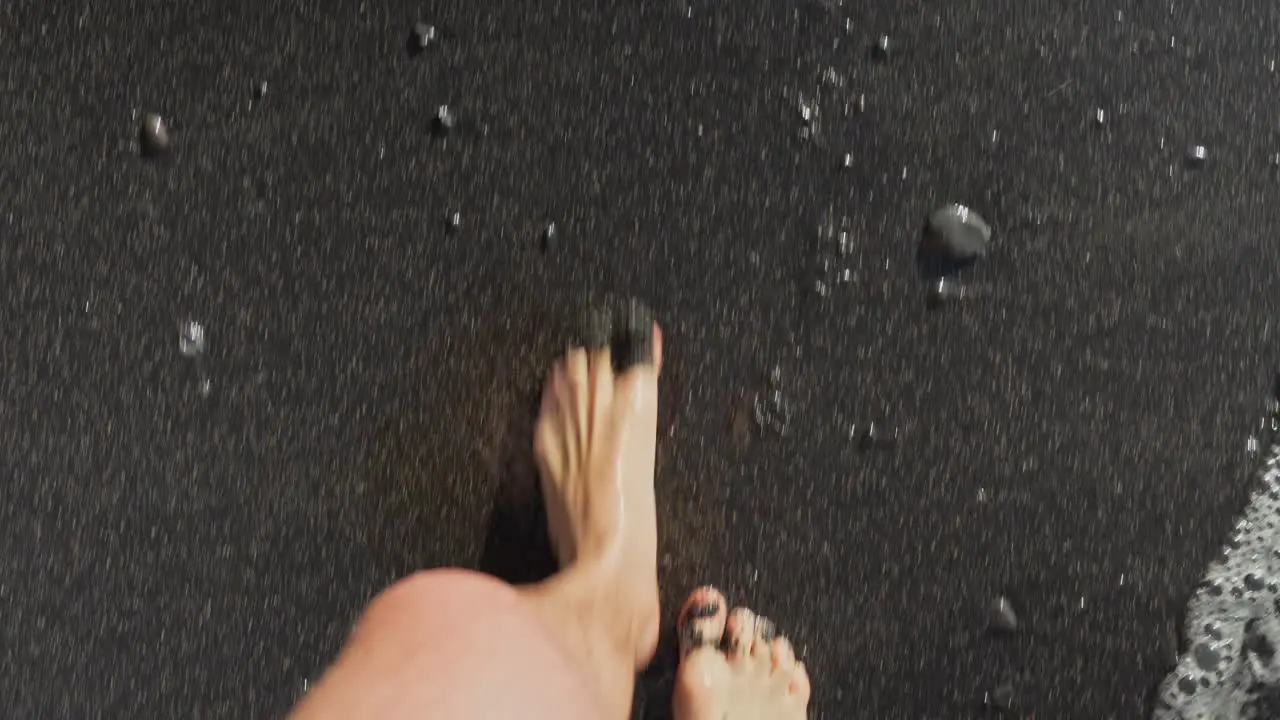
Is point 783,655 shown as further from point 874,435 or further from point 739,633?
point 874,435

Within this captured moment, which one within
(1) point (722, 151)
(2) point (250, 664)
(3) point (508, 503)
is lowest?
(2) point (250, 664)

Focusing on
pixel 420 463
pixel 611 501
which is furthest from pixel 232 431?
pixel 611 501

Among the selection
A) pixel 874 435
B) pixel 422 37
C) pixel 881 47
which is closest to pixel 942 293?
pixel 874 435

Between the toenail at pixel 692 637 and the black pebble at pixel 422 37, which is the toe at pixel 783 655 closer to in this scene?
the toenail at pixel 692 637

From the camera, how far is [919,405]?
94cm

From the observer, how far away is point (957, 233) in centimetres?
95

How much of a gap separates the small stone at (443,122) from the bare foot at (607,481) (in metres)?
0.26

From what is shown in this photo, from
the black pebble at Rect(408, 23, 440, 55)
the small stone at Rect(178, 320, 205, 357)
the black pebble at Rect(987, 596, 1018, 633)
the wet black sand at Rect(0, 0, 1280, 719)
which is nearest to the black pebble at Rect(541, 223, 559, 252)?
the wet black sand at Rect(0, 0, 1280, 719)

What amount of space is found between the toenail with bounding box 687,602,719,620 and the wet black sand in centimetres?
3

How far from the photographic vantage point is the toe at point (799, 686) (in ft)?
3.04

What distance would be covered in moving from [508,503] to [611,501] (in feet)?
0.39

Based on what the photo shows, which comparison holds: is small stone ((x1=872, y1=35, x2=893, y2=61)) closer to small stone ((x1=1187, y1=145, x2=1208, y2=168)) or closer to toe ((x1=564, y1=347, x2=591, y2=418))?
small stone ((x1=1187, y1=145, x2=1208, y2=168))

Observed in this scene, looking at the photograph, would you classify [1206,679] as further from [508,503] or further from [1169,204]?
[508,503]

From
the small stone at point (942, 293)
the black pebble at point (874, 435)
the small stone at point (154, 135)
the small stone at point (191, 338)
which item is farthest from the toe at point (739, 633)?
the small stone at point (154, 135)
